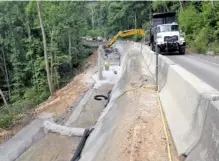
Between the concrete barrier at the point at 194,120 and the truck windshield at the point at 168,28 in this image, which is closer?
the concrete barrier at the point at 194,120

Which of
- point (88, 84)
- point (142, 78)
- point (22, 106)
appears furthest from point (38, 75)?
point (142, 78)

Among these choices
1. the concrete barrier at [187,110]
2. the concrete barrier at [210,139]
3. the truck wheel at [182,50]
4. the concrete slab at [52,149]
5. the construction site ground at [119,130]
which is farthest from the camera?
the truck wheel at [182,50]

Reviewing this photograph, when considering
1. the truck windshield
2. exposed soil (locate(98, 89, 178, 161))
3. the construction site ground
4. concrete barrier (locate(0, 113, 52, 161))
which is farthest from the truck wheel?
exposed soil (locate(98, 89, 178, 161))

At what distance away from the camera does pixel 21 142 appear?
1138 centimetres

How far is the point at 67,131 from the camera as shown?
11.0m

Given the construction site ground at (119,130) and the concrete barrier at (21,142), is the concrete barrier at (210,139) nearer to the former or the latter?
the construction site ground at (119,130)

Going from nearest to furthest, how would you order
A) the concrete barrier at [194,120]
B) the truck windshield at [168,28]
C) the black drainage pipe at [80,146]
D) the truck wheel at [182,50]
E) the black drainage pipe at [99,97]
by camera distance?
the concrete barrier at [194,120]
the black drainage pipe at [80,146]
the black drainage pipe at [99,97]
the truck wheel at [182,50]
the truck windshield at [168,28]

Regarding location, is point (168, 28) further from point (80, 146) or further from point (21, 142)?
point (80, 146)

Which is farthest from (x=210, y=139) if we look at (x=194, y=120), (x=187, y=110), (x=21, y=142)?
(x=21, y=142)

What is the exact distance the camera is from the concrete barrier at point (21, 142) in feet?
33.8

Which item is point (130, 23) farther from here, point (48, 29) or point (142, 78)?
point (142, 78)

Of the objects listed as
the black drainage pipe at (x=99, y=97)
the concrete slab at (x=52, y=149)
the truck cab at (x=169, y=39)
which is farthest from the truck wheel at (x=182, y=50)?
the concrete slab at (x=52, y=149)

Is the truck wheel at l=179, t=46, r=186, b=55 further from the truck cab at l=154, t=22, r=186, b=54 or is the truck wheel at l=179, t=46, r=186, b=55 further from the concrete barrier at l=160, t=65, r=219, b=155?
the concrete barrier at l=160, t=65, r=219, b=155

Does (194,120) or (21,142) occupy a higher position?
(194,120)
